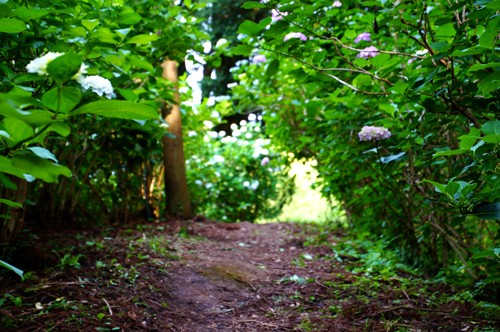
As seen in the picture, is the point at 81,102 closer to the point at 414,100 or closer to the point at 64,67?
the point at 64,67

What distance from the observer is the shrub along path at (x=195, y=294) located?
1.70 metres

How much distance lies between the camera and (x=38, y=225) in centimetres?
264

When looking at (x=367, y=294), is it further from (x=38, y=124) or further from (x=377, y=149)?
(x=38, y=124)

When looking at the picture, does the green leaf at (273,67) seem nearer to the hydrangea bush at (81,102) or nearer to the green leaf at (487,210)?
the hydrangea bush at (81,102)

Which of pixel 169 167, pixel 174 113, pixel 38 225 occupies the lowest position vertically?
pixel 38 225

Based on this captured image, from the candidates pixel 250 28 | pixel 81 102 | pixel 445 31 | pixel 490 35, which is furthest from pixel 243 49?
pixel 490 35

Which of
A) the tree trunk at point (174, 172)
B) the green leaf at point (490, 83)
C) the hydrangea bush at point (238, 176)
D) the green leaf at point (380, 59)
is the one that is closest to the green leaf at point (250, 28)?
the green leaf at point (380, 59)

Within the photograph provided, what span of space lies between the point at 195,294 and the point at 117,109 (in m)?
1.78

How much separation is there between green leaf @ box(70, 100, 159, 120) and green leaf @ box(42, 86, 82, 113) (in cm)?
3

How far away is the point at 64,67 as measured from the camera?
2.19 ft

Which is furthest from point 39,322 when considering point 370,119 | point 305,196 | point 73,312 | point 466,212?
point 305,196

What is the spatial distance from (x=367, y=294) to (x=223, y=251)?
1.34 meters

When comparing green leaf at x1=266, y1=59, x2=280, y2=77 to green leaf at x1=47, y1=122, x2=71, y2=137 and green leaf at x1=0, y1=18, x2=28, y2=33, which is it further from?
green leaf at x1=47, y1=122, x2=71, y2=137

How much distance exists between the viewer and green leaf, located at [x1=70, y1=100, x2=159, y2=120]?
2.12 ft
